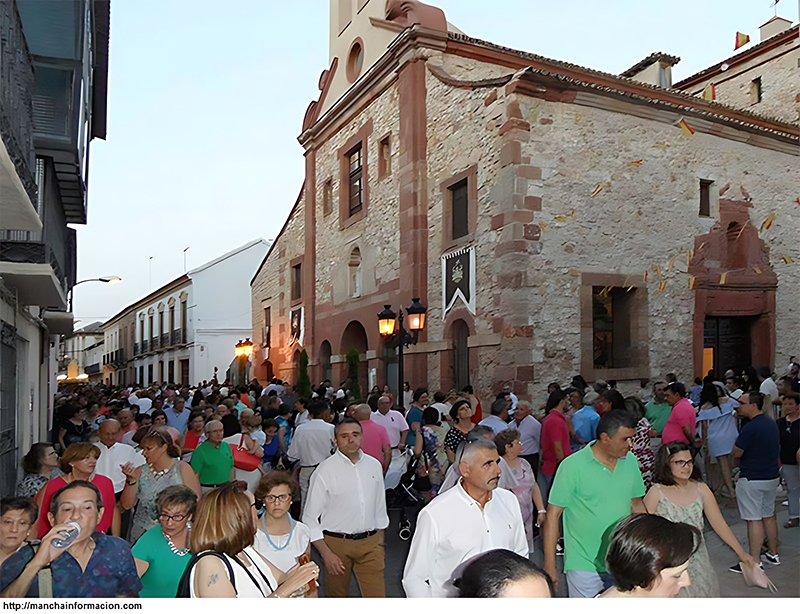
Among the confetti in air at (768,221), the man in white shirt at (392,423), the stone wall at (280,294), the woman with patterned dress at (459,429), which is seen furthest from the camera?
the stone wall at (280,294)

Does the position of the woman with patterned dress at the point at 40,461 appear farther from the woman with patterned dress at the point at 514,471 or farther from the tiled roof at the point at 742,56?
the tiled roof at the point at 742,56

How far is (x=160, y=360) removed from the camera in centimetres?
3578

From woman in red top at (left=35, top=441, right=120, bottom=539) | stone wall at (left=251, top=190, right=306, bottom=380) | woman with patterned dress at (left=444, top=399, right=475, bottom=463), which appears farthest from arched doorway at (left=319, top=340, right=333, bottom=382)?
woman in red top at (left=35, top=441, right=120, bottom=539)

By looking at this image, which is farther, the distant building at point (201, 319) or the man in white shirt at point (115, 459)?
the distant building at point (201, 319)

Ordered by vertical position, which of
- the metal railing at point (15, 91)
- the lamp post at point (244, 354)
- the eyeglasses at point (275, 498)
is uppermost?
the metal railing at point (15, 91)

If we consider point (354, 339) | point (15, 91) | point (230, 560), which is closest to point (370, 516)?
point (230, 560)

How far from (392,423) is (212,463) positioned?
124 inches

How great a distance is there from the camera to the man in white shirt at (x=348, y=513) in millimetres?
4391

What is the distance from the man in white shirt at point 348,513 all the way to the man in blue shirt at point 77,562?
141 centimetres

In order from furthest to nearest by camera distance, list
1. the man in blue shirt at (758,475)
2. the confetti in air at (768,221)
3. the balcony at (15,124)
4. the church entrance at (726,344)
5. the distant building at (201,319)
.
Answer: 1. the distant building at (201,319)
2. the confetti in air at (768,221)
3. the church entrance at (726,344)
4. the man in blue shirt at (758,475)
5. the balcony at (15,124)

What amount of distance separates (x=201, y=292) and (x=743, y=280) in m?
23.8

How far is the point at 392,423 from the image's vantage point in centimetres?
858

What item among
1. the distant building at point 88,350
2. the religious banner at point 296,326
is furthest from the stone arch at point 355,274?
the distant building at point 88,350

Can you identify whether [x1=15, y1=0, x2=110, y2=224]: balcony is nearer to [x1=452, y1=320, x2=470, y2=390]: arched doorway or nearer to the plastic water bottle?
the plastic water bottle
